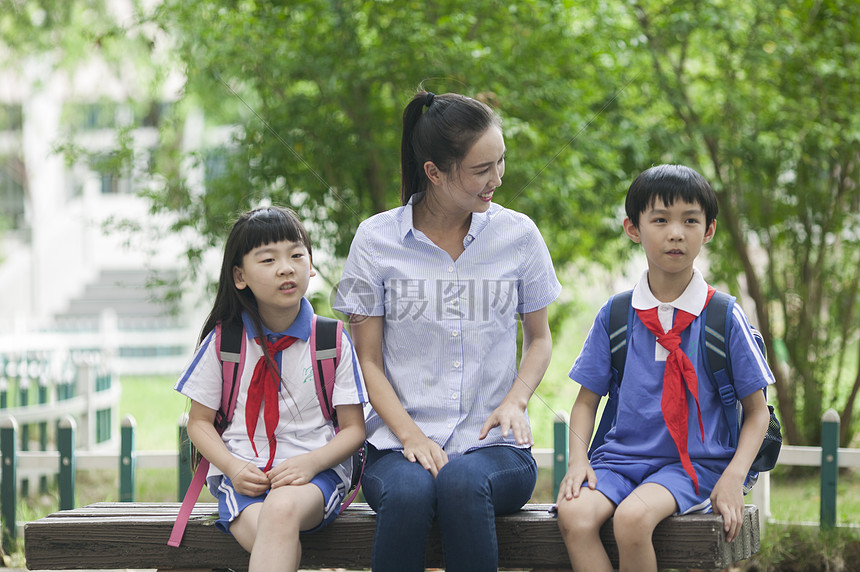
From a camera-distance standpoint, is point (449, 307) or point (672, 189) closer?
point (672, 189)

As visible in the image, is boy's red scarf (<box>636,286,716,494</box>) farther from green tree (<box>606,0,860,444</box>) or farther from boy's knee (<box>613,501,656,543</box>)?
green tree (<box>606,0,860,444</box>)

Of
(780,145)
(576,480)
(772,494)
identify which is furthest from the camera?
(780,145)

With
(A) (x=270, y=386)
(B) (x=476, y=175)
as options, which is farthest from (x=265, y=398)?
(B) (x=476, y=175)

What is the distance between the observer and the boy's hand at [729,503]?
2.04 m

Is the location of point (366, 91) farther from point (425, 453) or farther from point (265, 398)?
point (425, 453)

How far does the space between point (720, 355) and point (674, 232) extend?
1.11 feet

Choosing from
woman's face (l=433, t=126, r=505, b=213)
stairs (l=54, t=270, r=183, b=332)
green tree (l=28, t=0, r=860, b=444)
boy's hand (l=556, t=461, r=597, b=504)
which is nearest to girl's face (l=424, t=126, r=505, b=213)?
woman's face (l=433, t=126, r=505, b=213)

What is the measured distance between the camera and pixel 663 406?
84.7 inches

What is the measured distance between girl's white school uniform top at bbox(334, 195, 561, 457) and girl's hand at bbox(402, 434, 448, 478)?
55 mm

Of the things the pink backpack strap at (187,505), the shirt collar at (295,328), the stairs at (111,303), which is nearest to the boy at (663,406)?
the shirt collar at (295,328)

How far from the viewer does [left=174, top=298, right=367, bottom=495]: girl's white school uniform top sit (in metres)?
2.28

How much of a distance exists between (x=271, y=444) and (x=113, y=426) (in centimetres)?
465

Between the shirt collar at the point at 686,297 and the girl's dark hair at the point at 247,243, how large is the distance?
921 millimetres

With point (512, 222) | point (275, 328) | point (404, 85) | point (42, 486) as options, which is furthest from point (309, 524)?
point (42, 486)
